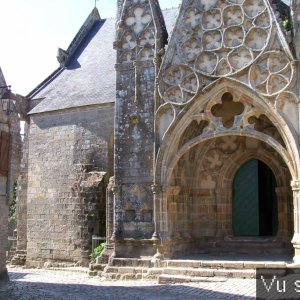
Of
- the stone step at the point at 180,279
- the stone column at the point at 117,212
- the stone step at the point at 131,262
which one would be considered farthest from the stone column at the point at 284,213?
the stone column at the point at 117,212

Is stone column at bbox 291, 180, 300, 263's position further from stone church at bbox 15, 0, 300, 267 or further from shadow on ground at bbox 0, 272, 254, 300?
shadow on ground at bbox 0, 272, 254, 300

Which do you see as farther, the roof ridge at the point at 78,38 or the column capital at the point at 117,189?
the roof ridge at the point at 78,38

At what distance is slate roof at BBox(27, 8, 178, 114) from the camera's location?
1727 cm

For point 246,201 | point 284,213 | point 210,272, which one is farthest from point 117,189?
point 284,213

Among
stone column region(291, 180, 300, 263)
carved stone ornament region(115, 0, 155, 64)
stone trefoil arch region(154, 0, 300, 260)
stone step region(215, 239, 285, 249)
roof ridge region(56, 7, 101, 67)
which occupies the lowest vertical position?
stone step region(215, 239, 285, 249)

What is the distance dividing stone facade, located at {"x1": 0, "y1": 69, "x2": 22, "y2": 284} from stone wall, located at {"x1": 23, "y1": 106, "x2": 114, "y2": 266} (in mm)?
4903

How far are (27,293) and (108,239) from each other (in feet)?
13.7

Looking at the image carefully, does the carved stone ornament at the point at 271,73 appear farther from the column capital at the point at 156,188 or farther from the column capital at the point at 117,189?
the column capital at the point at 117,189

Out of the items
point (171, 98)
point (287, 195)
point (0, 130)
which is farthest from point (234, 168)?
point (0, 130)

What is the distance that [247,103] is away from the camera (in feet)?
39.0

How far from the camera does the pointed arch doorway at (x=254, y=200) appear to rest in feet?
44.2

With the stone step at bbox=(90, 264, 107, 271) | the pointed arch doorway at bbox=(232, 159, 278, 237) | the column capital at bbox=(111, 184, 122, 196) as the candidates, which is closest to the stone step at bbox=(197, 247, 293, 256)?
the pointed arch doorway at bbox=(232, 159, 278, 237)

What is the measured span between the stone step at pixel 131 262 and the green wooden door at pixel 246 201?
8.63 feet

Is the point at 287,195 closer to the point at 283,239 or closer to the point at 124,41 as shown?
the point at 283,239
